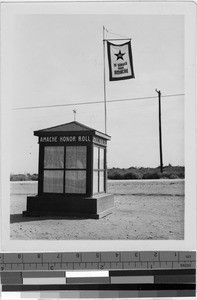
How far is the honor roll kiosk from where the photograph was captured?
243 cm

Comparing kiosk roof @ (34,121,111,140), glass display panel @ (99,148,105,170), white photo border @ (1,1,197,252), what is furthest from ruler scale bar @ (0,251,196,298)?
kiosk roof @ (34,121,111,140)

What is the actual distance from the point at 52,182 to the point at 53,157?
14 centimetres

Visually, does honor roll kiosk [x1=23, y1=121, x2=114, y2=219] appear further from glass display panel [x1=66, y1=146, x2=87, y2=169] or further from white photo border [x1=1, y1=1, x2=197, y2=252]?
white photo border [x1=1, y1=1, x2=197, y2=252]

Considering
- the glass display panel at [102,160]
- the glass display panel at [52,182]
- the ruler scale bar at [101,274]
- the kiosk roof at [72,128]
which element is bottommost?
the ruler scale bar at [101,274]

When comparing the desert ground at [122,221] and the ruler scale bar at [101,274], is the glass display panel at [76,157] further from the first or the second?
the ruler scale bar at [101,274]

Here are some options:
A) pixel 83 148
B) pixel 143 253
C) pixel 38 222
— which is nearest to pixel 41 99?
pixel 83 148

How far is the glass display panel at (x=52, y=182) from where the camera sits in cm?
244

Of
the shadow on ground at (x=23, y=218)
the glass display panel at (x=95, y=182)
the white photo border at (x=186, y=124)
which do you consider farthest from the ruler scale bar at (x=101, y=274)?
the glass display panel at (x=95, y=182)

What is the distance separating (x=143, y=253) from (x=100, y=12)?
1300 mm

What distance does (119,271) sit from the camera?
7.75 ft

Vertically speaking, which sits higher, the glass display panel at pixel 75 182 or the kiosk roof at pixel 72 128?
the kiosk roof at pixel 72 128

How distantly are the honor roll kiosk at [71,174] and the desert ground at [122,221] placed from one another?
4 cm

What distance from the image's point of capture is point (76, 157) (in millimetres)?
2459

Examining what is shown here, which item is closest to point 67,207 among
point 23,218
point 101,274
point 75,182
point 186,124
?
point 75,182
